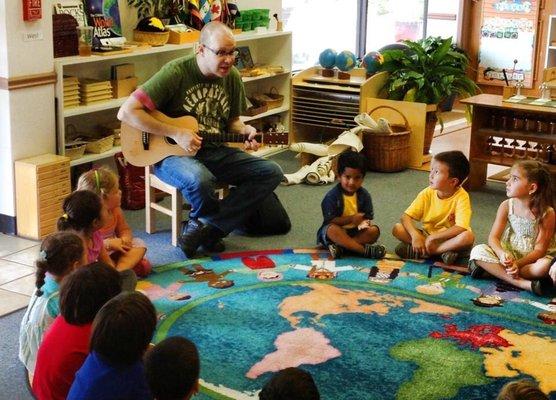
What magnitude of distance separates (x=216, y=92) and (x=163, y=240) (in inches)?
31.7

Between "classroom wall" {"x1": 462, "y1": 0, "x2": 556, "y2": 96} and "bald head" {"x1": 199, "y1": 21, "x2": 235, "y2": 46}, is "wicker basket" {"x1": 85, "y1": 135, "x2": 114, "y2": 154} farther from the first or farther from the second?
"classroom wall" {"x1": 462, "y1": 0, "x2": 556, "y2": 96}

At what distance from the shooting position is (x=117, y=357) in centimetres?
217

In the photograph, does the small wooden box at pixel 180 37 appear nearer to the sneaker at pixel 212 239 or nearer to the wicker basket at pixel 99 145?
the wicker basket at pixel 99 145

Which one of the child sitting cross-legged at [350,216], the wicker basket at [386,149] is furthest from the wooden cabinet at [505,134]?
the child sitting cross-legged at [350,216]

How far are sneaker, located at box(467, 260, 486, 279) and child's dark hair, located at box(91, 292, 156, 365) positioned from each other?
2246 mm

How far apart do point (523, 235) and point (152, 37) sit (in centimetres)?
252

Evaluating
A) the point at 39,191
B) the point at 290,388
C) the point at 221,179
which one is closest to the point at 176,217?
the point at 221,179

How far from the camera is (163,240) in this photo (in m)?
4.66

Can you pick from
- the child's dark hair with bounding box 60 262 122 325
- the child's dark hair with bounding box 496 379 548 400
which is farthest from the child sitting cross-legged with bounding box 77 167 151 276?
the child's dark hair with bounding box 496 379 548 400

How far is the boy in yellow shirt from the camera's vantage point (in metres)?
4.32

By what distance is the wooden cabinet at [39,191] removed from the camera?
4.58m

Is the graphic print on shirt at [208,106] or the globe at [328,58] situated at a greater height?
the globe at [328,58]

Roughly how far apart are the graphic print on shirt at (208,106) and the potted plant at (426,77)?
2126mm

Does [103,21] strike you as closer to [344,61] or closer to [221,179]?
[221,179]
